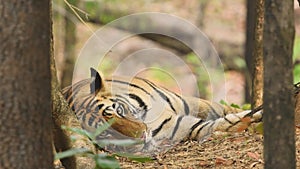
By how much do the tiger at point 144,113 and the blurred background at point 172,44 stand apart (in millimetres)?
3158

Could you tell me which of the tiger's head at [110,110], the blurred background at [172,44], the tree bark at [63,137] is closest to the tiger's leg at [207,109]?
the tiger's head at [110,110]

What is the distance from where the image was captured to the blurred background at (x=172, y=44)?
371 inches

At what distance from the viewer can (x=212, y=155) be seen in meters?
4.21

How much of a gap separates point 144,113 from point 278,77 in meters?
2.33

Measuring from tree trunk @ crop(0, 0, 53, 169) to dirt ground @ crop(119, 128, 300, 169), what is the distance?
1305 mm

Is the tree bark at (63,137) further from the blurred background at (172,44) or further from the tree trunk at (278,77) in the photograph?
the blurred background at (172,44)

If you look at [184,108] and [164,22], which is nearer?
[184,108]

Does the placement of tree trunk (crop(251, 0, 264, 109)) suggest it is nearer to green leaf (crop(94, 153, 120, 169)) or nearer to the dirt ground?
the dirt ground

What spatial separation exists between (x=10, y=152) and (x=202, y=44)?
26.9 feet

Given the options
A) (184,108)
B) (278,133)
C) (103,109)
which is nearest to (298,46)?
(184,108)

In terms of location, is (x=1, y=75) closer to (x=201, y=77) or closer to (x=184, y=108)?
(x=184, y=108)

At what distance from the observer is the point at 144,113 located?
5.05m

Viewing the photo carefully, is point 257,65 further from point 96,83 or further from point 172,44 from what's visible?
point 172,44

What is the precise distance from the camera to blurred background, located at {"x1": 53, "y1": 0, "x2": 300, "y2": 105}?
30.9ft
